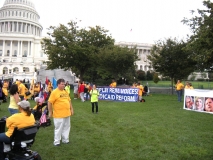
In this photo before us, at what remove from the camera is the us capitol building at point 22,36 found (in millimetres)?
103544

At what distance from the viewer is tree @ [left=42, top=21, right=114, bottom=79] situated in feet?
124

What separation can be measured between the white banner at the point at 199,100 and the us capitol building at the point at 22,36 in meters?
80.6

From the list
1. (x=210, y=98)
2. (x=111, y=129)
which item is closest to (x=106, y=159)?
(x=111, y=129)

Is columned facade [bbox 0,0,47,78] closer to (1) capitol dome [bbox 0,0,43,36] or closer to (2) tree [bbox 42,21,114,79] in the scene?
(1) capitol dome [bbox 0,0,43,36]

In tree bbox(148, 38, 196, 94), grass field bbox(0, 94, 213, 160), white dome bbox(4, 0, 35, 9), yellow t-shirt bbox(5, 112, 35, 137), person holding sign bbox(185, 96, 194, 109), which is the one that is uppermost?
white dome bbox(4, 0, 35, 9)

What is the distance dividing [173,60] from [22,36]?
299ft

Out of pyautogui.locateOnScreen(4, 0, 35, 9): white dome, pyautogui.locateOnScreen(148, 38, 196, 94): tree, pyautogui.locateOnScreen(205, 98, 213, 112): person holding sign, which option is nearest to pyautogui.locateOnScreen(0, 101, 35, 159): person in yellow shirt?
pyautogui.locateOnScreen(205, 98, 213, 112): person holding sign

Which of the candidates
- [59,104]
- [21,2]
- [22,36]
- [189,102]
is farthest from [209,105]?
[21,2]

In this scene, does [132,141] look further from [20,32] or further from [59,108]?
[20,32]

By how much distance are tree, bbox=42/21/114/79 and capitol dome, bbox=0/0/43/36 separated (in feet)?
270

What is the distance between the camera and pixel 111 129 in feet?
29.4

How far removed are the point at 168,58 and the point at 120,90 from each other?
10.2 metres

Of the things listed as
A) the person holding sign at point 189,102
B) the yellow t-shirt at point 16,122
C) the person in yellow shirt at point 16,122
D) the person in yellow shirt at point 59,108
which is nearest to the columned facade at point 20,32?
the person holding sign at point 189,102

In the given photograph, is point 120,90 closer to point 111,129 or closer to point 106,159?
point 111,129
